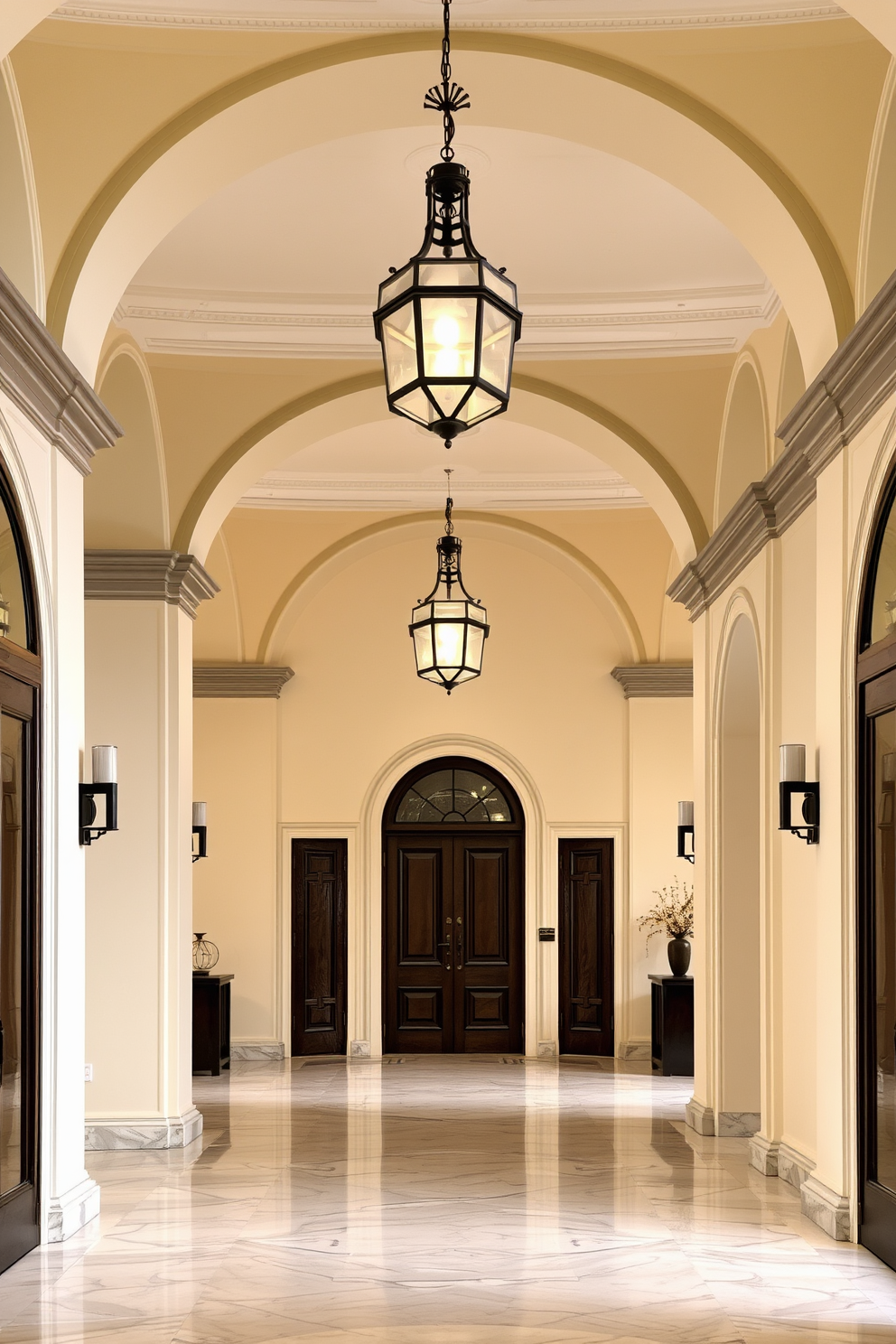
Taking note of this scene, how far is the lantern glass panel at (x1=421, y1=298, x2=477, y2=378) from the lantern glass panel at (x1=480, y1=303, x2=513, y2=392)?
1.7 inches

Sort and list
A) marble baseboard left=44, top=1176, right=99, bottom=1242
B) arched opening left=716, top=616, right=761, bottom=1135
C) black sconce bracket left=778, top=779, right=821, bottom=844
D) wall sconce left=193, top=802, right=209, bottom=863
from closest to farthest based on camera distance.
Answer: marble baseboard left=44, top=1176, right=99, bottom=1242 < black sconce bracket left=778, top=779, right=821, bottom=844 < arched opening left=716, top=616, right=761, bottom=1135 < wall sconce left=193, top=802, right=209, bottom=863

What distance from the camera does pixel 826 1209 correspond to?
6336 mm

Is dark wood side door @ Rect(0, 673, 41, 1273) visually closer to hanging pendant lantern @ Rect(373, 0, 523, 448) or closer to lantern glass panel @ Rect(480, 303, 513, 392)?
hanging pendant lantern @ Rect(373, 0, 523, 448)

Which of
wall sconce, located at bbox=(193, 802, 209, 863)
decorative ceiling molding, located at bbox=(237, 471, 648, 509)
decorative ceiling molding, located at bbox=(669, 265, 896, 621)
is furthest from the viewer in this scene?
decorative ceiling molding, located at bbox=(237, 471, 648, 509)

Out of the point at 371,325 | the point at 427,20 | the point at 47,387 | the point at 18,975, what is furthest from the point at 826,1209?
the point at 371,325

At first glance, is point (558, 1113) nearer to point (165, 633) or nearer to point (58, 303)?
point (165, 633)

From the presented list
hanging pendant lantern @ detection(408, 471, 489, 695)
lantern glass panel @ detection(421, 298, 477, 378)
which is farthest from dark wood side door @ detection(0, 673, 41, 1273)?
hanging pendant lantern @ detection(408, 471, 489, 695)

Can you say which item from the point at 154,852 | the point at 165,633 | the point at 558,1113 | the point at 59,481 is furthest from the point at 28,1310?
the point at 558,1113

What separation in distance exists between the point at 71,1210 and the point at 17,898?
1563 mm

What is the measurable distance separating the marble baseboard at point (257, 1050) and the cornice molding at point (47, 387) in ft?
28.5

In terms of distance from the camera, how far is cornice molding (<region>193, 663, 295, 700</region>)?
14531 millimetres

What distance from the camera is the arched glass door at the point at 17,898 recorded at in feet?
18.3

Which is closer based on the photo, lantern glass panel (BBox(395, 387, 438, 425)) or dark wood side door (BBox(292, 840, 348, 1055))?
lantern glass panel (BBox(395, 387, 438, 425))

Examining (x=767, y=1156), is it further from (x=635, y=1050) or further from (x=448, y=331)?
(x=635, y=1050)
